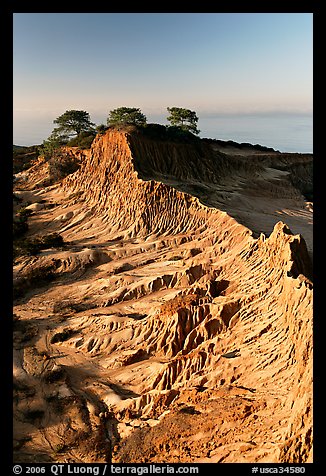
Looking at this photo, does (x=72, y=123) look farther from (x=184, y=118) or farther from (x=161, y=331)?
(x=161, y=331)

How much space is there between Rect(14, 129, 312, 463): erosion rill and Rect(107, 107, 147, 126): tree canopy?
791 centimetres

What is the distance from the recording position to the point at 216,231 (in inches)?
875

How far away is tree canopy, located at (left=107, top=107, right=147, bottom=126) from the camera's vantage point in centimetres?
3894

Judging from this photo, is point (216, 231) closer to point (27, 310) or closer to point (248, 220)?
point (248, 220)

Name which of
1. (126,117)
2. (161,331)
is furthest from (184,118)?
(161,331)

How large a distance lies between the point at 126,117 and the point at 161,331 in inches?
1165

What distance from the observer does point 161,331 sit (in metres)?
15.8

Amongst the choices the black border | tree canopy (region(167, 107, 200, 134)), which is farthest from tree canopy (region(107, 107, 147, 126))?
the black border

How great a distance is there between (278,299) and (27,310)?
1452 centimetres

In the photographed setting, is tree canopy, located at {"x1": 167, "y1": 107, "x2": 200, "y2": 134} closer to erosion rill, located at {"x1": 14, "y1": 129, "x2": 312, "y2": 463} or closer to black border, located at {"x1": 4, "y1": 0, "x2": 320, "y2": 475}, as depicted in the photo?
erosion rill, located at {"x1": 14, "y1": 129, "x2": 312, "y2": 463}

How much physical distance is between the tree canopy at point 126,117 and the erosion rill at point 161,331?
7.91 m
